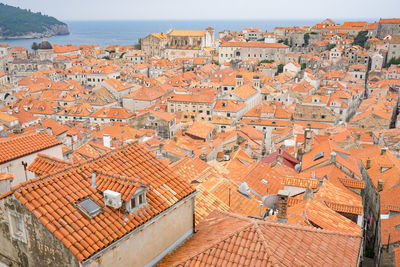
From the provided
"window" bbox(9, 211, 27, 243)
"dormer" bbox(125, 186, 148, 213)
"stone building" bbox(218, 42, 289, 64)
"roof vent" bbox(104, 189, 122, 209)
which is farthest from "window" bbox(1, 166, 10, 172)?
"stone building" bbox(218, 42, 289, 64)

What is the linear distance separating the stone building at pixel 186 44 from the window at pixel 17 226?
12606 centimetres

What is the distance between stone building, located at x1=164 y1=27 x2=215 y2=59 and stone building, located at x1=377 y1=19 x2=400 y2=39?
59745 mm

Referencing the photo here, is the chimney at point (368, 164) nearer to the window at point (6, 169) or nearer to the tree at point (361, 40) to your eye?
the window at point (6, 169)

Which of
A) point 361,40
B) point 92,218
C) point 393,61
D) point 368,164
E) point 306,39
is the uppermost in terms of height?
point 92,218

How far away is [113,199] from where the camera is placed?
7.37m

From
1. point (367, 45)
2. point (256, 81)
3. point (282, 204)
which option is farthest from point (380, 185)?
point (367, 45)

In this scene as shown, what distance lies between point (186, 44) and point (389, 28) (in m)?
70.2

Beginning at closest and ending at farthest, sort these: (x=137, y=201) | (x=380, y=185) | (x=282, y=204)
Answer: (x=137, y=201)
(x=282, y=204)
(x=380, y=185)

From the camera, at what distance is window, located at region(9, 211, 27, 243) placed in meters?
7.41

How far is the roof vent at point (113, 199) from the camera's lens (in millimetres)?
7330

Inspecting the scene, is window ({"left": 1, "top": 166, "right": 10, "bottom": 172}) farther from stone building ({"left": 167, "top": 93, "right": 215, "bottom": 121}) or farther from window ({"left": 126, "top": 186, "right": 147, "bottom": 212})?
Answer: stone building ({"left": 167, "top": 93, "right": 215, "bottom": 121})

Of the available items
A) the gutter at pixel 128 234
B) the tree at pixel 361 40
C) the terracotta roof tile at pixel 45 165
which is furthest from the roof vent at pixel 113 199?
the tree at pixel 361 40

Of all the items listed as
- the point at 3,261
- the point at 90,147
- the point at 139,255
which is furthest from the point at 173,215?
the point at 90,147

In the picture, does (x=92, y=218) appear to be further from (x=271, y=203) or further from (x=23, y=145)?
(x=271, y=203)
